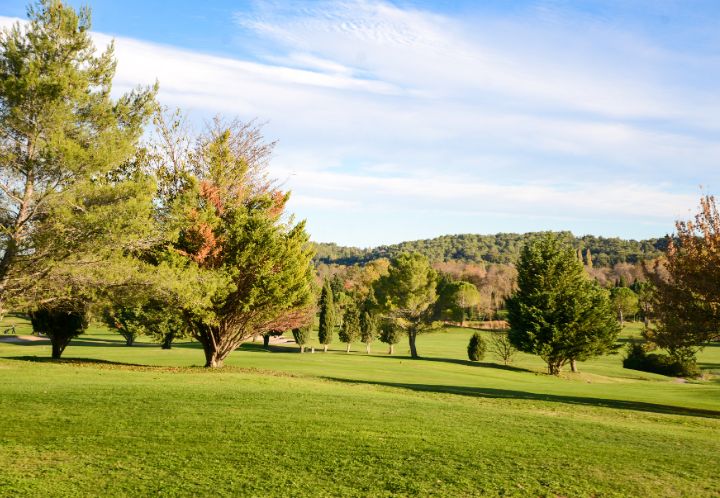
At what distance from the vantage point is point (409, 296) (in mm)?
54281

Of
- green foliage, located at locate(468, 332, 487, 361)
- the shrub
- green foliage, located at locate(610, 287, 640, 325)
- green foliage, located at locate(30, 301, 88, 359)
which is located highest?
green foliage, located at locate(610, 287, 640, 325)

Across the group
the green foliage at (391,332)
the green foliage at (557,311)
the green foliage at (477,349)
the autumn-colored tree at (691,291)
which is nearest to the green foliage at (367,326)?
the green foliage at (391,332)

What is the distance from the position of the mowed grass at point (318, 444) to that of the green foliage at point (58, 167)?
3.72 m

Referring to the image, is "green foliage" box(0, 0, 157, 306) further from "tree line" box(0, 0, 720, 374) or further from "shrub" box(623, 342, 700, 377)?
"shrub" box(623, 342, 700, 377)

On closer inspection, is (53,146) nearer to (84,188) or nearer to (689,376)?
(84,188)

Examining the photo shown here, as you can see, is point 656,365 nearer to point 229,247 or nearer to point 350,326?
point 350,326

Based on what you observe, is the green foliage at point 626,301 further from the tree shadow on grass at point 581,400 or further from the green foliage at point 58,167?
the green foliage at point 58,167

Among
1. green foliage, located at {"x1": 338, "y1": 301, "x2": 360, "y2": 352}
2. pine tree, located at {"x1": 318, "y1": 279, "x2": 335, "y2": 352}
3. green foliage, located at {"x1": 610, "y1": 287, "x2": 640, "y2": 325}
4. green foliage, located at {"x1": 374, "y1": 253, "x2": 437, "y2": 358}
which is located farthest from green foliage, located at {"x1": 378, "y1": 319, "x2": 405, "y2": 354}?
green foliage, located at {"x1": 610, "y1": 287, "x2": 640, "y2": 325}

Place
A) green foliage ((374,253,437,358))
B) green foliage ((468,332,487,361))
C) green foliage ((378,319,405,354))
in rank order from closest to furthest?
green foliage ((468,332,487,361)) → green foliage ((374,253,437,358)) → green foliage ((378,319,405,354))

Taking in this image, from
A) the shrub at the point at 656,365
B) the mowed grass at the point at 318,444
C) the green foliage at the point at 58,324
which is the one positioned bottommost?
the shrub at the point at 656,365

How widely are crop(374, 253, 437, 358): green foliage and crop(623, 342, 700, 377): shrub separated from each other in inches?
688

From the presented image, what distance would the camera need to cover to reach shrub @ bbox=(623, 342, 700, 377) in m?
45.2

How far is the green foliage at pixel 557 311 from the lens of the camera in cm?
3869

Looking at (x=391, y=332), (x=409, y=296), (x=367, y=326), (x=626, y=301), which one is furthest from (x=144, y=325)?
(x=626, y=301)
